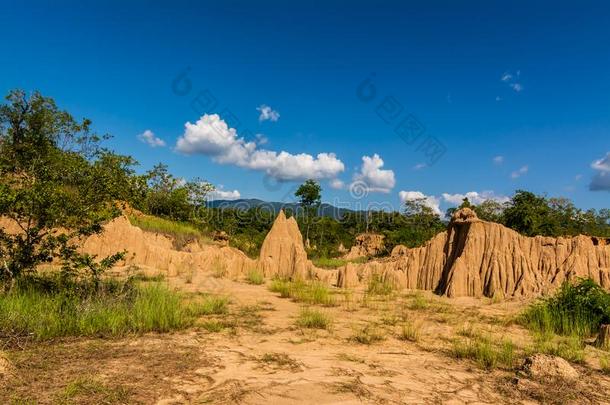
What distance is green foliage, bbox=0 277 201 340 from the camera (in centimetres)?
539

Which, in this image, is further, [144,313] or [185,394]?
[144,313]

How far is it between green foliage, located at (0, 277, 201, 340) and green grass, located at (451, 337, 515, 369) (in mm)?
3818

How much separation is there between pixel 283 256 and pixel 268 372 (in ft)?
35.0

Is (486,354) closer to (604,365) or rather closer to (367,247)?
(604,365)

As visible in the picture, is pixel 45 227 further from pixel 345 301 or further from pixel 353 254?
pixel 353 254

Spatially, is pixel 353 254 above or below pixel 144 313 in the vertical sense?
above

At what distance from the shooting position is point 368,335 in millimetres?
6457

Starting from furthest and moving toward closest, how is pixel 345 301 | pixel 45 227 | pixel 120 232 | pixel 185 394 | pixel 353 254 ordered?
pixel 353 254 → pixel 120 232 → pixel 345 301 → pixel 45 227 → pixel 185 394

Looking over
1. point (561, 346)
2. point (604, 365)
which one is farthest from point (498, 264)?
point (604, 365)

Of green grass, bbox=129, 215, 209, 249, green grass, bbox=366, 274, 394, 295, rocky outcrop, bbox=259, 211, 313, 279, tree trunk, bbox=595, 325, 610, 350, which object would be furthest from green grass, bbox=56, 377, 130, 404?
green grass, bbox=129, 215, 209, 249

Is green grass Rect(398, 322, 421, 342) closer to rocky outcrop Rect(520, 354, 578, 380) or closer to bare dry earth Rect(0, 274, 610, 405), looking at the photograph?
bare dry earth Rect(0, 274, 610, 405)

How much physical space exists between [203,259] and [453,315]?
8.91 meters

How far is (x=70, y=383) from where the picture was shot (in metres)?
3.85

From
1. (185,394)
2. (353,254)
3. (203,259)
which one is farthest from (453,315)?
(353,254)
